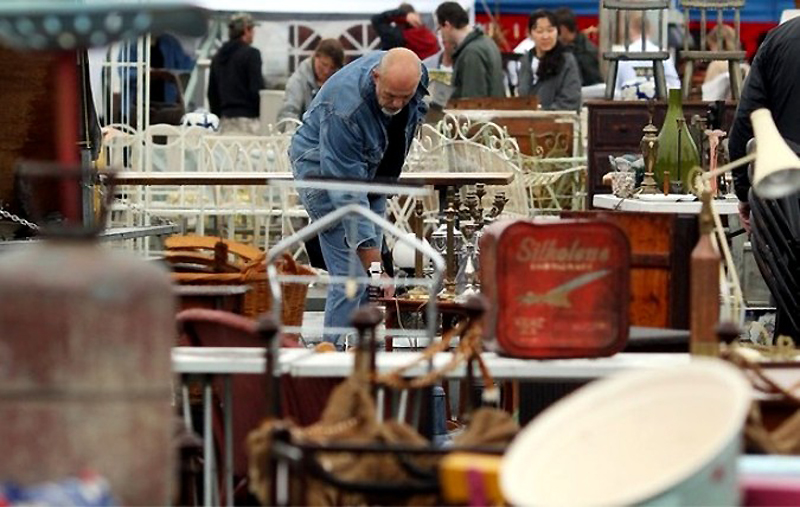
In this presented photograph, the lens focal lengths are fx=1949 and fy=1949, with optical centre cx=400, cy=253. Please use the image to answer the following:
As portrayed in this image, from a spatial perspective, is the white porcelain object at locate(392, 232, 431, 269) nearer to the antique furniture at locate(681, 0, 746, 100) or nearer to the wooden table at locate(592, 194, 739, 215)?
the wooden table at locate(592, 194, 739, 215)

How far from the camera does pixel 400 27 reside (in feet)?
54.4

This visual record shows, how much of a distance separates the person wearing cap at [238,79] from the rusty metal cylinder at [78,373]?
1300 centimetres

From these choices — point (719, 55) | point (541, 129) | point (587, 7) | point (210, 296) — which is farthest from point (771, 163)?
point (587, 7)

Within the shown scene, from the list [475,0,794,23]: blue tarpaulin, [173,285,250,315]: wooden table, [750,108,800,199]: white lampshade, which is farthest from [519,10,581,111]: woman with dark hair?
[750,108,800,199]: white lampshade

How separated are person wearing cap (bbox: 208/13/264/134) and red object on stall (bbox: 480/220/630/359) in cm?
1189

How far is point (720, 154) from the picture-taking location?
9547 millimetres

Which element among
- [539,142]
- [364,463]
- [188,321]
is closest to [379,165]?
[188,321]

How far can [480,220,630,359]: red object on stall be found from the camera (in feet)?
15.2

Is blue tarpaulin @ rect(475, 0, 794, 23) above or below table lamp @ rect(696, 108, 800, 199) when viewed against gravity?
above

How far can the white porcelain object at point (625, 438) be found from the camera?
130 inches

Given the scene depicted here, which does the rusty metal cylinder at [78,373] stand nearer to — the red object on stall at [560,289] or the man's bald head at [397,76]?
the red object on stall at [560,289]

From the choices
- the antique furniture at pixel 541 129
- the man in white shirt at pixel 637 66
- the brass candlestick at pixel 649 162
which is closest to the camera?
the brass candlestick at pixel 649 162

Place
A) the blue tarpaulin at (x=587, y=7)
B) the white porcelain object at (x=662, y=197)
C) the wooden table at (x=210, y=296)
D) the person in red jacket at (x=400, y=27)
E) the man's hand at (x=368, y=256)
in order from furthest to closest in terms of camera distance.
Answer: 1. the blue tarpaulin at (x=587, y=7)
2. the person in red jacket at (x=400, y=27)
3. the white porcelain object at (x=662, y=197)
4. the man's hand at (x=368, y=256)
5. the wooden table at (x=210, y=296)

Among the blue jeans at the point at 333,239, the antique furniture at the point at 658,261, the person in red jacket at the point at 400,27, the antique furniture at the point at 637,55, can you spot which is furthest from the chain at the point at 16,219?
the person in red jacket at the point at 400,27
